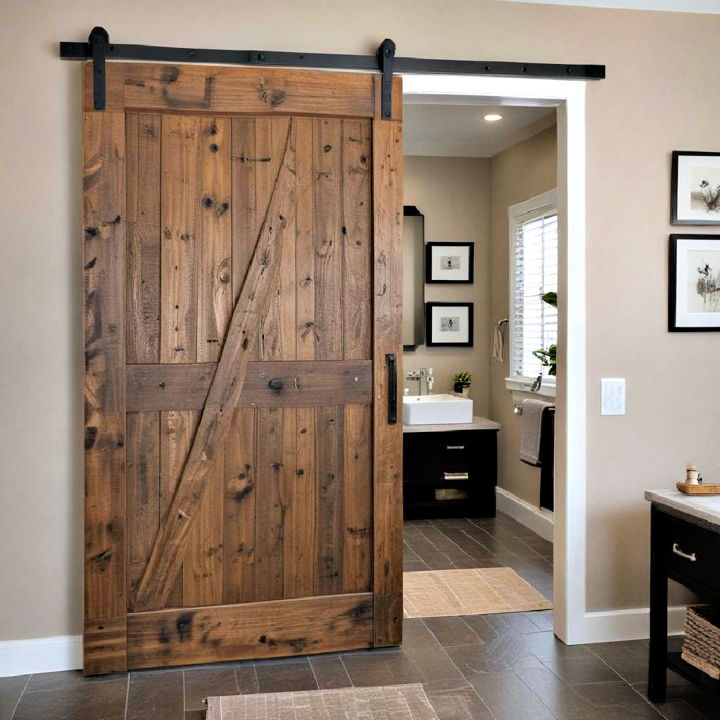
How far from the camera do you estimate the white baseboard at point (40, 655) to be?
3.21 meters

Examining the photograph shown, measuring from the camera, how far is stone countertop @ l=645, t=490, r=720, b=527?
2.69m

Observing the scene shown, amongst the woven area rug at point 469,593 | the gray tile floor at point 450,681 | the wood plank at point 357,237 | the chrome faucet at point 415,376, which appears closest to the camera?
the gray tile floor at point 450,681

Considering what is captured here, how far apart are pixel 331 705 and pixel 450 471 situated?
3.05 m

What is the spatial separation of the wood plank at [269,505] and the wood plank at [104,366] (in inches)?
20.1

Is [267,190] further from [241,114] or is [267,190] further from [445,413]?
[445,413]

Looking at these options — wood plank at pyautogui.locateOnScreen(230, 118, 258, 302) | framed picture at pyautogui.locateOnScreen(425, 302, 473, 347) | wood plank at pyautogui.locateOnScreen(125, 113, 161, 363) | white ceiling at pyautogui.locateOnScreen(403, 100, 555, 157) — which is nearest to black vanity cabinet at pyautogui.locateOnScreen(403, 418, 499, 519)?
framed picture at pyautogui.locateOnScreen(425, 302, 473, 347)

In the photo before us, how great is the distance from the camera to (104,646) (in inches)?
125

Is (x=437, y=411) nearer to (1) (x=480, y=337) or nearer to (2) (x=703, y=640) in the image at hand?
(1) (x=480, y=337)

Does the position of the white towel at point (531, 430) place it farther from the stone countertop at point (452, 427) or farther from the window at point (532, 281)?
the stone countertop at point (452, 427)

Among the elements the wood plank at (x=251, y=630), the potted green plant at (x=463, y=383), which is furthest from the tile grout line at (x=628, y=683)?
the potted green plant at (x=463, y=383)

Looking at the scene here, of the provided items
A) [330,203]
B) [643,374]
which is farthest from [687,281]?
[330,203]

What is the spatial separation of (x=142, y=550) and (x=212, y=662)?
0.51 m

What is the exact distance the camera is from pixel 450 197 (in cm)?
638

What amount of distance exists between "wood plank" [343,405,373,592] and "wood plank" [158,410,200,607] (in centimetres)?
61
